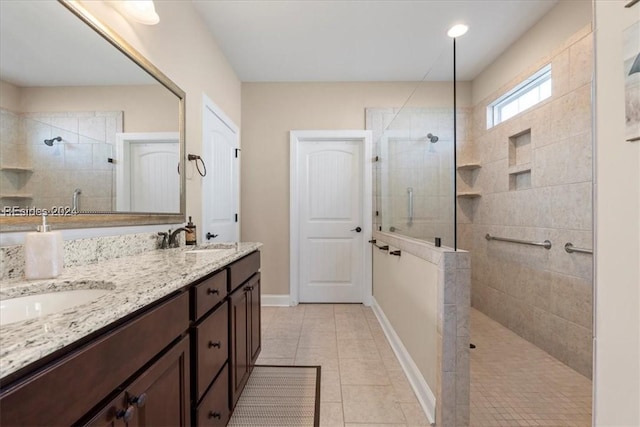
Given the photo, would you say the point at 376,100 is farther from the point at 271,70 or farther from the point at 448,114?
the point at 448,114

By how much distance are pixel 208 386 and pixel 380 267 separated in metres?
2.11

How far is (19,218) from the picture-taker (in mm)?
902

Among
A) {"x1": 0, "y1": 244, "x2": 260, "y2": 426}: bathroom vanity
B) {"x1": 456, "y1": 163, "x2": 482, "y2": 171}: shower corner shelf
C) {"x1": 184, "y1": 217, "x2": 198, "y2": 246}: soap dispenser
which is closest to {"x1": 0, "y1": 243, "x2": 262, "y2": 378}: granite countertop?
{"x1": 0, "y1": 244, "x2": 260, "y2": 426}: bathroom vanity

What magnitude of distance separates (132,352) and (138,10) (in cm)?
156

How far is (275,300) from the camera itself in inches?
129

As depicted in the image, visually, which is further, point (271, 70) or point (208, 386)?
point (271, 70)

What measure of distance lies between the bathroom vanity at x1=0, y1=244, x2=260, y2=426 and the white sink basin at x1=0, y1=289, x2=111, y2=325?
0.02 meters

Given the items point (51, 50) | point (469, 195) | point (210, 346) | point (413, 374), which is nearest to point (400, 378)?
point (413, 374)

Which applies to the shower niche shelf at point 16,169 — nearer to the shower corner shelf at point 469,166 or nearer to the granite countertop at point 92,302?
the granite countertop at point 92,302

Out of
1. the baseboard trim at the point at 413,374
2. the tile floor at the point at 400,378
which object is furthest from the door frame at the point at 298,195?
the baseboard trim at the point at 413,374

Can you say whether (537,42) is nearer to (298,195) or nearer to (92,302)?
(298,195)

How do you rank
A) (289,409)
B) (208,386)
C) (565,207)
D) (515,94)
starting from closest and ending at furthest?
1. (208,386)
2. (289,409)
3. (565,207)
4. (515,94)

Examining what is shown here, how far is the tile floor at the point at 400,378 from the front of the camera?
1.50 m

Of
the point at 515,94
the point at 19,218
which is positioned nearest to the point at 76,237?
the point at 19,218
